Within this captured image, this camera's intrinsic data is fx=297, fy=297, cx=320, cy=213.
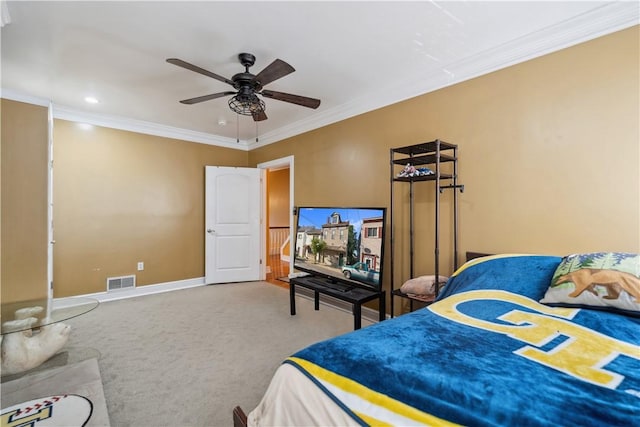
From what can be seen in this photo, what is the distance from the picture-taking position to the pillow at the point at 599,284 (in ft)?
4.77

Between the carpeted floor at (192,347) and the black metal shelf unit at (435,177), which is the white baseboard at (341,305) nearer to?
the carpeted floor at (192,347)

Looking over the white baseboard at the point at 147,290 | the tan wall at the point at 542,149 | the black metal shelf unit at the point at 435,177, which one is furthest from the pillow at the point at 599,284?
the white baseboard at the point at 147,290

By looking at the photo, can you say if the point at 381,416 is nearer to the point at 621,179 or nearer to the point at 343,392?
the point at 343,392

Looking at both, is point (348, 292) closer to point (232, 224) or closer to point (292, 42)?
point (292, 42)

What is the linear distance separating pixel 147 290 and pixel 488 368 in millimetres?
4784

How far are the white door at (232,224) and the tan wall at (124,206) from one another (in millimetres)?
233

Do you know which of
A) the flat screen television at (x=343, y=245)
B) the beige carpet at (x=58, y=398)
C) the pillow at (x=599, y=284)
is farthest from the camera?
the flat screen television at (x=343, y=245)

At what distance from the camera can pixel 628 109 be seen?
6.27 ft

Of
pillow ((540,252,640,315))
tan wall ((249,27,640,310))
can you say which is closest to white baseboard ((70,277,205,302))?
tan wall ((249,27,640,310))

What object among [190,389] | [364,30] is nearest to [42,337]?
[190,389]

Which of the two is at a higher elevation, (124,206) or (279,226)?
(124,206)

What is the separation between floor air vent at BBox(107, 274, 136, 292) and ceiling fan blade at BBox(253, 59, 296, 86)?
3636 mm

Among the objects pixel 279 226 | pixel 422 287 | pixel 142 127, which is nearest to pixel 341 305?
pixel 422 287

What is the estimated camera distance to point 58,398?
1.85m
